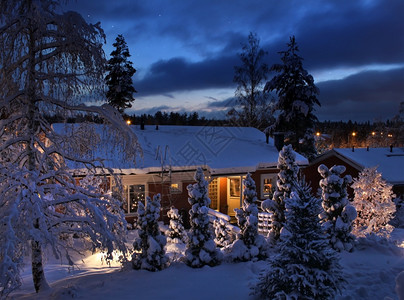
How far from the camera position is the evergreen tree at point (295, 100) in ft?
77.8

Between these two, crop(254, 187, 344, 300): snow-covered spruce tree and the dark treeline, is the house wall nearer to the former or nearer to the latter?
the dark treeline

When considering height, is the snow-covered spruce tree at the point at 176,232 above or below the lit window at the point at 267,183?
below

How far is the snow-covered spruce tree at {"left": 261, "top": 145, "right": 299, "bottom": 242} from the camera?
31.1ft

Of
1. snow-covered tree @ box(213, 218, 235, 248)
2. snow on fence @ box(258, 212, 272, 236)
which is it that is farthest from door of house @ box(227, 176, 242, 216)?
snow-covered tree @ box(213, 218, 235, 248)

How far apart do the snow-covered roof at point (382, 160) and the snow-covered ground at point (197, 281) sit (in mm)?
11667

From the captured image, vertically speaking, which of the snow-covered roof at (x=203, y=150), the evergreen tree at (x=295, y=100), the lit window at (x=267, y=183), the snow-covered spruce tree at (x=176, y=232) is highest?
the evergreen tree at (x=295, y=100)

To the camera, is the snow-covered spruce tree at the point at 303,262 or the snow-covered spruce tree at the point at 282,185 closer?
the snow-covered spruce tree at the point at 303,262

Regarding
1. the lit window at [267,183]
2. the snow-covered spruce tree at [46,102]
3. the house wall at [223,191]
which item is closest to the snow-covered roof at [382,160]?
the lit window at [267,183]

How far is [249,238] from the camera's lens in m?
8.42

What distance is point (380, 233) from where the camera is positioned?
1078 cm

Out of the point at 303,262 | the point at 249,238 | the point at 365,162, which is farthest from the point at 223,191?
the point at 303,262

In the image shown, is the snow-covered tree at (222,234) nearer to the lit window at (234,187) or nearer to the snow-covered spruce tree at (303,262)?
the snow-covered spruce tree at (303,262)

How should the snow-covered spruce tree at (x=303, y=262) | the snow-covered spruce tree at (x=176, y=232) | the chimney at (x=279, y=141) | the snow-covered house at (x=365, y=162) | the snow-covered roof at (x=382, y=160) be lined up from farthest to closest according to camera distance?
the snow-covered house at (x=365, y=162) < the snow-covered roof at (x=382, y=160) < the chimney at (x=279, y=141) < the snow-covered spruce tree at (x=176, y=232) < the snow-covered spruce tree at (x=303, y=262)

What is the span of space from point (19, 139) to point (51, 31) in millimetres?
2379
